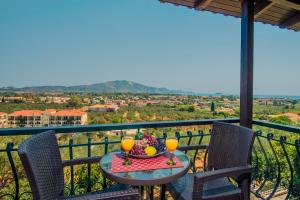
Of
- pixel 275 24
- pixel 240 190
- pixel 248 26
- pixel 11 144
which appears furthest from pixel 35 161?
pixel 275 24

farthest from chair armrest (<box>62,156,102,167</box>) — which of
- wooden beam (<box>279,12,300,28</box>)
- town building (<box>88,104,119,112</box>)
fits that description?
town building (<box>88,104,119,112</box>)

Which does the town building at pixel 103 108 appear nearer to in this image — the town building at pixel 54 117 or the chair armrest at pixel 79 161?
the town building at pixel 54 117

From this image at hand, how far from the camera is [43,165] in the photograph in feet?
4.51

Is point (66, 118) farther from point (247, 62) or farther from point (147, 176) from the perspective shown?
point (147, 176)

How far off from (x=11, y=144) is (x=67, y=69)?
40.2m

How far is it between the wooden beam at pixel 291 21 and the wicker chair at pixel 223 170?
1961 mm

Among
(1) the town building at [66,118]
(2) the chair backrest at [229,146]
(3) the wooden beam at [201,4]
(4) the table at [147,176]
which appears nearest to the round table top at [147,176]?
(4) the table at [147,176]

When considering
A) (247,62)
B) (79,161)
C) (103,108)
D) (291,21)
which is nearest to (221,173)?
(79,161)

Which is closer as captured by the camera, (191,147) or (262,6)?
(191,147)

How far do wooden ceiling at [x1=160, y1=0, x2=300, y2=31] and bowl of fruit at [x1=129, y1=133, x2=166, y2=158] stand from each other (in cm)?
169

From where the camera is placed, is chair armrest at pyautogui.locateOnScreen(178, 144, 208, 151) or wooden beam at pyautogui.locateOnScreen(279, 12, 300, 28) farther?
wooden beam at pyautogui.locateOnScreen(279, 12, 300, 28)

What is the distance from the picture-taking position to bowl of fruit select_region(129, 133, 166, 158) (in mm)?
1555

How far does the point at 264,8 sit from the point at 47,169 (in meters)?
2.81

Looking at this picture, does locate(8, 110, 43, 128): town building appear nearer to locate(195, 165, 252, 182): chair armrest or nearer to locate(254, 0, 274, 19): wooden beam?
locate(254, 0, 274, 19): wooden beam
